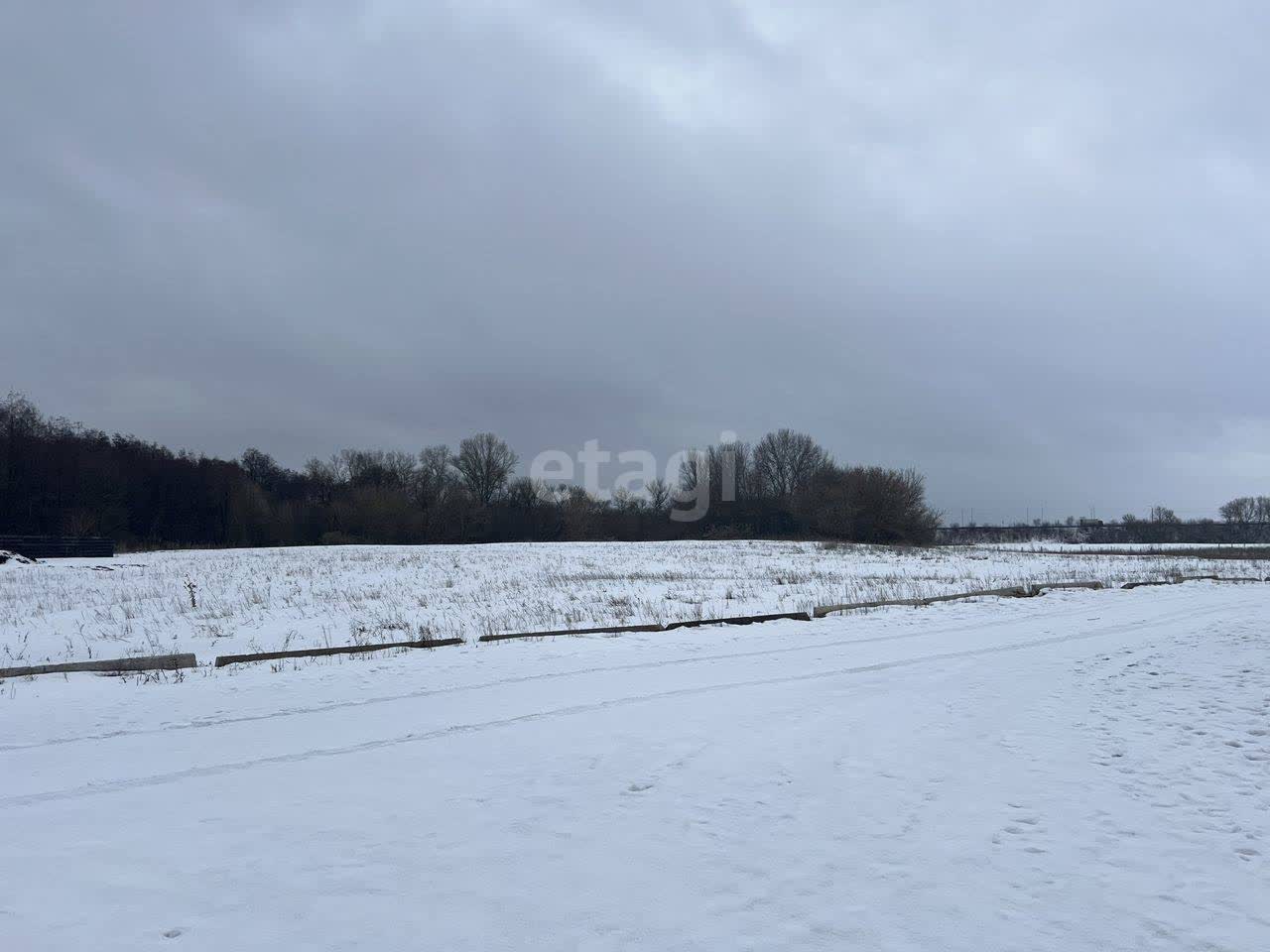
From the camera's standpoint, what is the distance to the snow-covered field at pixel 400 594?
1195cm

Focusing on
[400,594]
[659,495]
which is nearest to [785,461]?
[659,495]

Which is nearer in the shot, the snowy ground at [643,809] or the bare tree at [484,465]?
the snowy ground at [643,809]

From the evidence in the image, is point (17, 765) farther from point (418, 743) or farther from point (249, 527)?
point (249, 527)

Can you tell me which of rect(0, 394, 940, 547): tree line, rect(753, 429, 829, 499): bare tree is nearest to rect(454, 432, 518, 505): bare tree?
rect(0, 394, 940, 547): tree line

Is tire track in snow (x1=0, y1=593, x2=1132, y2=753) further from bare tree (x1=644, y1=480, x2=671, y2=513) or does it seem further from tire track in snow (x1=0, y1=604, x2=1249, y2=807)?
bare tree (x1=644, y1=480, x2=671, y2=513)

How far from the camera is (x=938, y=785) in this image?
16.8ft

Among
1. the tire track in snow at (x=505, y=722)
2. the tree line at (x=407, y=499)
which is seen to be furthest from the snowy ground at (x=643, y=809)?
the tree line at (x=407, y=499)

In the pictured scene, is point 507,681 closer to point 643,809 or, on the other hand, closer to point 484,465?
point 643,809

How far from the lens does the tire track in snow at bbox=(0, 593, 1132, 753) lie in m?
6.46

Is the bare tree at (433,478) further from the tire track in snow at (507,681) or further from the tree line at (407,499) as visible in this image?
the tire track in snow at (507,681)

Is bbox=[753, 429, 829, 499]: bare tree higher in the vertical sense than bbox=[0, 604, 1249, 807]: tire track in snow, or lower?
higher

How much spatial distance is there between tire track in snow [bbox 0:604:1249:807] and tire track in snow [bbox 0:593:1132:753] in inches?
47.4

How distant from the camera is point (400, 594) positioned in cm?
1764

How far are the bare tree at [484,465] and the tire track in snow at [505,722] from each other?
7330 centimetres
